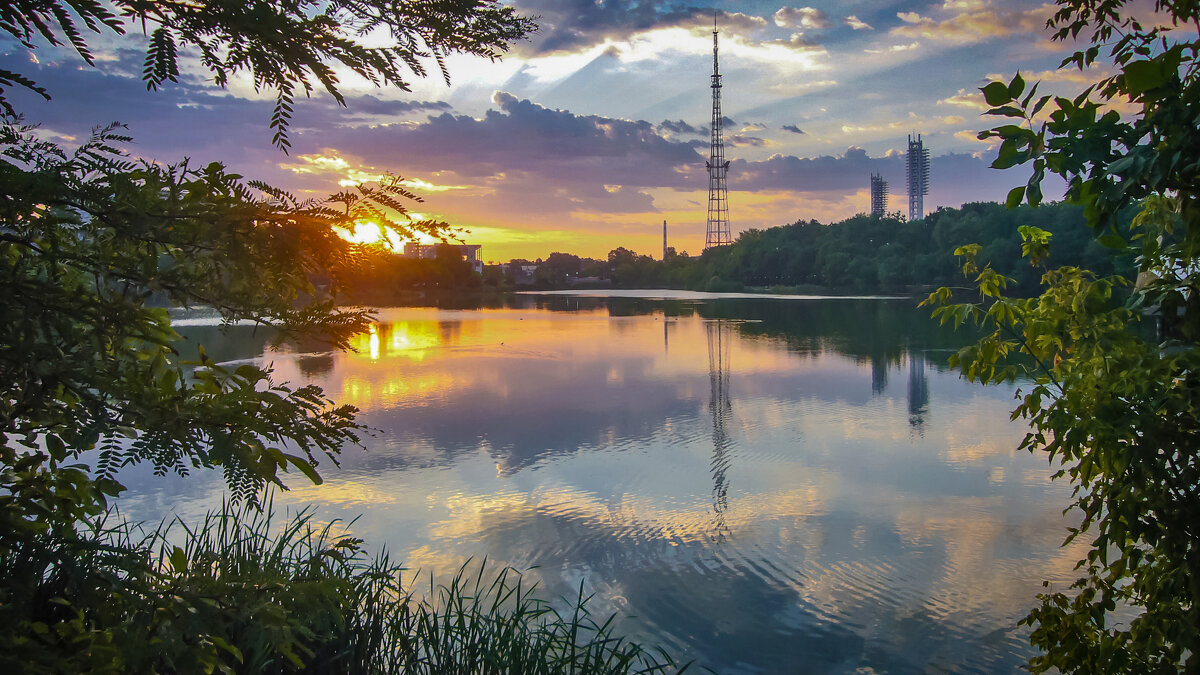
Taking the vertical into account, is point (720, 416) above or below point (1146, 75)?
below

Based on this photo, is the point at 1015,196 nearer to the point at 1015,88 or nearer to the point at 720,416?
the point at 1015,88

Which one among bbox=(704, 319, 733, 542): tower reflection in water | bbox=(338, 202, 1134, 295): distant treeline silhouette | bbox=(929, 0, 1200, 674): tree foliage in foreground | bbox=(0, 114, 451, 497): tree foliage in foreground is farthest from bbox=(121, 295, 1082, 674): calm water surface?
bbox=(338, 202, 1134, 295): distant treeline silhouette

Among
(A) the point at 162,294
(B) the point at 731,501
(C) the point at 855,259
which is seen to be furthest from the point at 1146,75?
(C) the point at 855,259

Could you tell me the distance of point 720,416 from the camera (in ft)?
30.0

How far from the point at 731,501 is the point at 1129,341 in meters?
3.89

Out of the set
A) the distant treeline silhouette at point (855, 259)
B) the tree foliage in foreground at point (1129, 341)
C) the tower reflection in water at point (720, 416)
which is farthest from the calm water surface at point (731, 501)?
the distant treeline silhouette at point (855, 259)

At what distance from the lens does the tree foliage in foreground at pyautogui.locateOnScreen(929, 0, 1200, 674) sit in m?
1.80

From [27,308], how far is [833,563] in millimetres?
4427

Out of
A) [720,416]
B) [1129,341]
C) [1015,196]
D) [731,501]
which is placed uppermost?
[1015,196]

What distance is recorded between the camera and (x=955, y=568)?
4652 mm

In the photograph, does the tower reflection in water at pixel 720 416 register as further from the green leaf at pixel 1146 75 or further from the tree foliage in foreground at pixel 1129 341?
the green leaf at pixel 1146 75

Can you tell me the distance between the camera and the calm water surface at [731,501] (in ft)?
13.1

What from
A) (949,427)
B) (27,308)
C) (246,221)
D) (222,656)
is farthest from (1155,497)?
(949,427)

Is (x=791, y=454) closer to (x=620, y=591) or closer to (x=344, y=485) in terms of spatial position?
(x=620, y=591)
